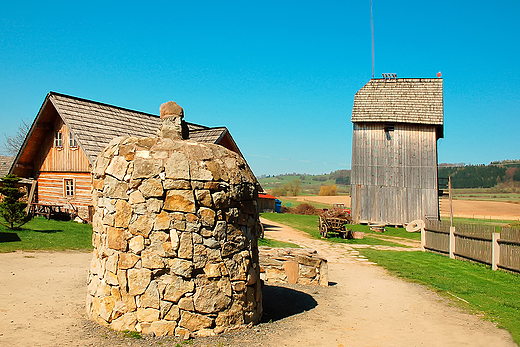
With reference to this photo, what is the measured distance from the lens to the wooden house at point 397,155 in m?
29.2

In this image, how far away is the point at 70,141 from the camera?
2070 centimetres

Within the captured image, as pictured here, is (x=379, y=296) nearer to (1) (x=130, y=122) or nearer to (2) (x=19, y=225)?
(2) (x=19, y=225)

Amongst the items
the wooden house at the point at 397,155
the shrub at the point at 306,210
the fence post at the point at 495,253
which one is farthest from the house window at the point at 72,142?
the shrub at the point at 306,210

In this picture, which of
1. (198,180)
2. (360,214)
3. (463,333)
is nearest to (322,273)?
(463,333)

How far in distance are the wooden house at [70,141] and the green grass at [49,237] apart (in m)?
2.53

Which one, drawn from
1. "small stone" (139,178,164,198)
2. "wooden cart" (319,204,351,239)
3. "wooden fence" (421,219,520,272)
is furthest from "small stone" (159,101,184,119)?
"wooden cart" (319,204,351,239)

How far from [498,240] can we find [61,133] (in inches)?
813

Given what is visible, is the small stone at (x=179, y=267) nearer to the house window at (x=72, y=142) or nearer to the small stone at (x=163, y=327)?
the small stone at (x=163, y=327)

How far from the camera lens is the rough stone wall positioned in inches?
235

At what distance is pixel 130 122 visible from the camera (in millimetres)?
22766

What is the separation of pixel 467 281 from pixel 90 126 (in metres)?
17.4

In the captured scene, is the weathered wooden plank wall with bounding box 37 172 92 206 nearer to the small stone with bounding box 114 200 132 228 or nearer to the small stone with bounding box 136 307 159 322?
the small stone with bounding box 114 200 132 228

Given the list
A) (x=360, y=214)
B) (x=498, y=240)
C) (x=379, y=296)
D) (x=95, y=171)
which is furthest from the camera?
(x=360, y=214)

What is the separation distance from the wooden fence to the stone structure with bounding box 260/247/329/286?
6.66m
